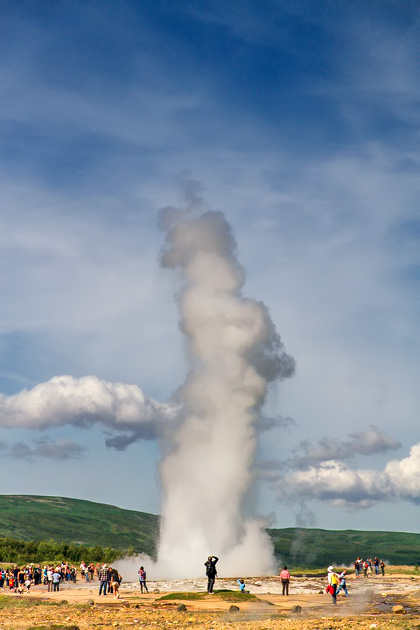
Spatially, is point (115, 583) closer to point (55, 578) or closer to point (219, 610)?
point (55, 578)

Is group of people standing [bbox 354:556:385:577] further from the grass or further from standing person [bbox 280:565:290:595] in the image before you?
the grass

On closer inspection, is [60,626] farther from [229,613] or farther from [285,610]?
[285,610]

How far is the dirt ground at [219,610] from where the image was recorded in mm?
32031

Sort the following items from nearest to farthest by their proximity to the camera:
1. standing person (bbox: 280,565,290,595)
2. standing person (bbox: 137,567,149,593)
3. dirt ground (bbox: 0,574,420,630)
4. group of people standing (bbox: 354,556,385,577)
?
dirt ground (bbox: 0,574,420,630)
standing person (bbox: 280,565,290,595)
standing person (bbox: 137,567,149,593)
group of people standing (bbox: 354,556,385,577)

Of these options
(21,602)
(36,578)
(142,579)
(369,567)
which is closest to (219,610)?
(21,602)

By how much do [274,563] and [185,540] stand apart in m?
10.3

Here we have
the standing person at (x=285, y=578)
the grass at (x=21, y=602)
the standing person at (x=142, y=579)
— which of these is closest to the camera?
Result: the grass at (x=21, y=602)

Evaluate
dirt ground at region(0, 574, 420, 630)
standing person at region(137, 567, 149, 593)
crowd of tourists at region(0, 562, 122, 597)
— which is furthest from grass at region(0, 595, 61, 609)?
standing person at region(137, 567, 149, 593)

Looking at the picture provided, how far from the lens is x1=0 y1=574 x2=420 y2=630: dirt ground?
32031mm

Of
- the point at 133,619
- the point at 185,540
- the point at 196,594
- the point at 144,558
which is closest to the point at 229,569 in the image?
the point at 185,540

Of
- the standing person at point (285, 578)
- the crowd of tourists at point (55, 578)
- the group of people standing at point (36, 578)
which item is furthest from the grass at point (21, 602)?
the standing person at point (285, 578)

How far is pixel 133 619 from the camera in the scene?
35.1 metres

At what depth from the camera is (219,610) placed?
3912 cm

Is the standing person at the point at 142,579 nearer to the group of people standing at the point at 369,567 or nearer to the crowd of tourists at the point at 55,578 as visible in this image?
the crowd of tourists at the point at 55,578
